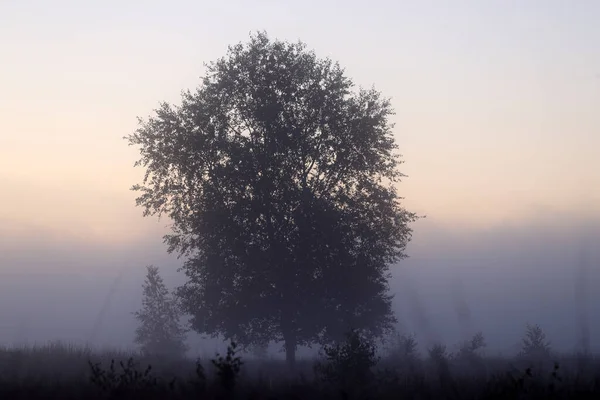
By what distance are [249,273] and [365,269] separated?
203 inches

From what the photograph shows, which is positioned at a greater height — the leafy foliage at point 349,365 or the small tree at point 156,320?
→ the small tree at point 156,320

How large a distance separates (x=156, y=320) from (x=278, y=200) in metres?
43.7

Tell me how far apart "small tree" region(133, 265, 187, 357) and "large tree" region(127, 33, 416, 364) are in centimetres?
3611

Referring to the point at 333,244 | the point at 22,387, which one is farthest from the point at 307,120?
the point at 22,387

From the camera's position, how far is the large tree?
107 ft

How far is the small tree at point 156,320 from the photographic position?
6925cm

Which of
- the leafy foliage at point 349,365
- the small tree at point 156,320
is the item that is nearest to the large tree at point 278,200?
the leafy foliage at point 349,365

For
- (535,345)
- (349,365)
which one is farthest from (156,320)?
(349,365)

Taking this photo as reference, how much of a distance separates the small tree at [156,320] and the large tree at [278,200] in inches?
1422

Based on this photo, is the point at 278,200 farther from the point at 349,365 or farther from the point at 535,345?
the point at 535,345

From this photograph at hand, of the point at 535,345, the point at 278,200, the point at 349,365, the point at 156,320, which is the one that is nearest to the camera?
the point at 349,365

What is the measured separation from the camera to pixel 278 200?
3256cm

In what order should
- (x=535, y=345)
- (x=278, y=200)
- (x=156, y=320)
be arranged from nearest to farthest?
1. (x=278, y=200)
2. (x=535, y=345)
3. (x=156, y=320)

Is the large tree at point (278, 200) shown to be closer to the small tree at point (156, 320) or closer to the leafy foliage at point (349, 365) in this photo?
the leafy foliage at point (349, 365)
